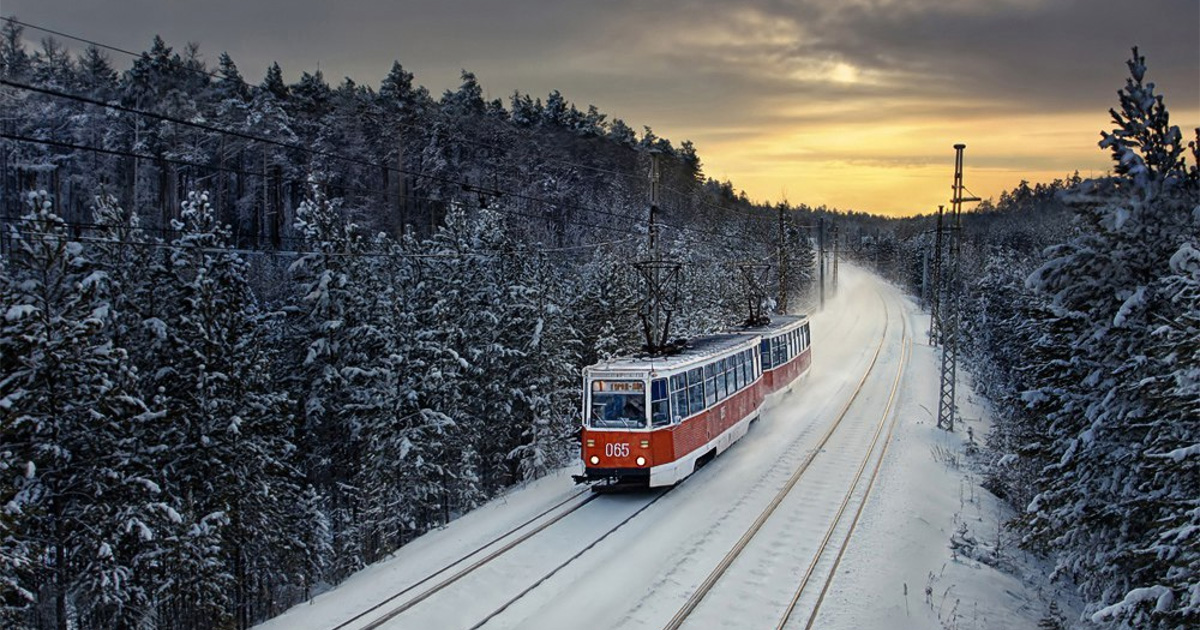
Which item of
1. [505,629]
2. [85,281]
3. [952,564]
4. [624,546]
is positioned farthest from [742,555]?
[85,281]

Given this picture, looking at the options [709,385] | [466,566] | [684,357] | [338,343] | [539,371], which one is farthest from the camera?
[539,371]

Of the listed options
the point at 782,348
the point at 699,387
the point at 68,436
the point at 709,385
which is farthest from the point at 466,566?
the point at 782,348

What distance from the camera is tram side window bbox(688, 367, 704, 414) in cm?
1966

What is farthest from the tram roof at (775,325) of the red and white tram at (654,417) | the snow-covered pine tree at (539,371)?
the red and white tram at (654,417)

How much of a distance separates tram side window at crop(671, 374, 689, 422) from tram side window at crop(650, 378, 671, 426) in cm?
25

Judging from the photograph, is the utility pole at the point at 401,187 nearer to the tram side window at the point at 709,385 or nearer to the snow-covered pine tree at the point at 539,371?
A: the snow-covered pine tree at the point at 539,371

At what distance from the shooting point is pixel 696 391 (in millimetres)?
20078

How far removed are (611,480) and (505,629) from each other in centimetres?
752

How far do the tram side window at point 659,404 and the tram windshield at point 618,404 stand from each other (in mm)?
210

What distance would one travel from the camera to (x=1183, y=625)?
8227mm

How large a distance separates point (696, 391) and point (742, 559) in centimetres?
612

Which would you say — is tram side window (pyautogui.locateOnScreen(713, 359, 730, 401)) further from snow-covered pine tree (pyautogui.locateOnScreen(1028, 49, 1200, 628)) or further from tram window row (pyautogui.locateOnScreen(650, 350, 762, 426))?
snow-covered pine tree (pyautogui.locateOnScreen(1028, 49, 1200, 628))

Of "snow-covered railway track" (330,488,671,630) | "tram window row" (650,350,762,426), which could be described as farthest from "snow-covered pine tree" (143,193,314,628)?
"tram window row" (650,350,762,426)

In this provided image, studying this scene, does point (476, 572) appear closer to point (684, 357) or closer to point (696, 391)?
point (696, 391)
